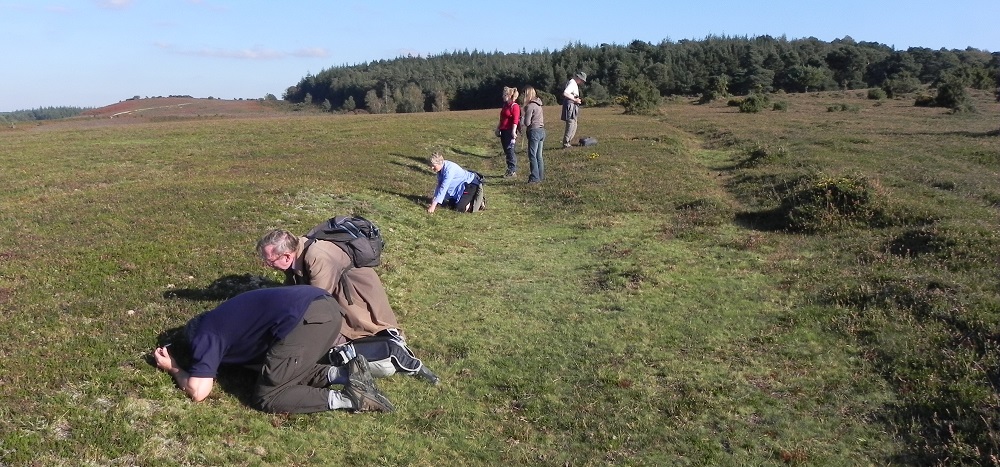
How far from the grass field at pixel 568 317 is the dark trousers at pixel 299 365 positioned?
0.49 feet

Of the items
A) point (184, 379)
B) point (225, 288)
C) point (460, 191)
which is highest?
point (460, 191)

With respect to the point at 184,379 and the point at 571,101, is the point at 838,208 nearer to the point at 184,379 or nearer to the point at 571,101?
the point at 184,379

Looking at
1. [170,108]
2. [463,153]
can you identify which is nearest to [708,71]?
[170,108]

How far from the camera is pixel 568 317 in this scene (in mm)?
9484

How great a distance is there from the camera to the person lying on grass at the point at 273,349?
20.3ft

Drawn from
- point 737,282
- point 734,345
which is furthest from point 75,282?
point 737,282

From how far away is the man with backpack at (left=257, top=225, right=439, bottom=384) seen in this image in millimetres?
6992

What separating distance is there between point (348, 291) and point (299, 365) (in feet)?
4.71

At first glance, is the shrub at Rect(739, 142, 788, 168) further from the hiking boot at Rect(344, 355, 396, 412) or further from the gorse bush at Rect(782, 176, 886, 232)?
the hiking boot at Rect(344, 355, 396, 412)

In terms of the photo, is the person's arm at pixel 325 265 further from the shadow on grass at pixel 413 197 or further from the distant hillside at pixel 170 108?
the distant hillside at pixel 170 108

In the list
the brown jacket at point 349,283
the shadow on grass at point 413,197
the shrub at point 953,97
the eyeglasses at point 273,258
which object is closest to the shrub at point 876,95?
the shrub at point 953,97

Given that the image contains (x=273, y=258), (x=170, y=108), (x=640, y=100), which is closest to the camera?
(x=273, y=258)

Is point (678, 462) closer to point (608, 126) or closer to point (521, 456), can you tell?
point (521, 456)

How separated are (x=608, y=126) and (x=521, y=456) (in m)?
35.3
